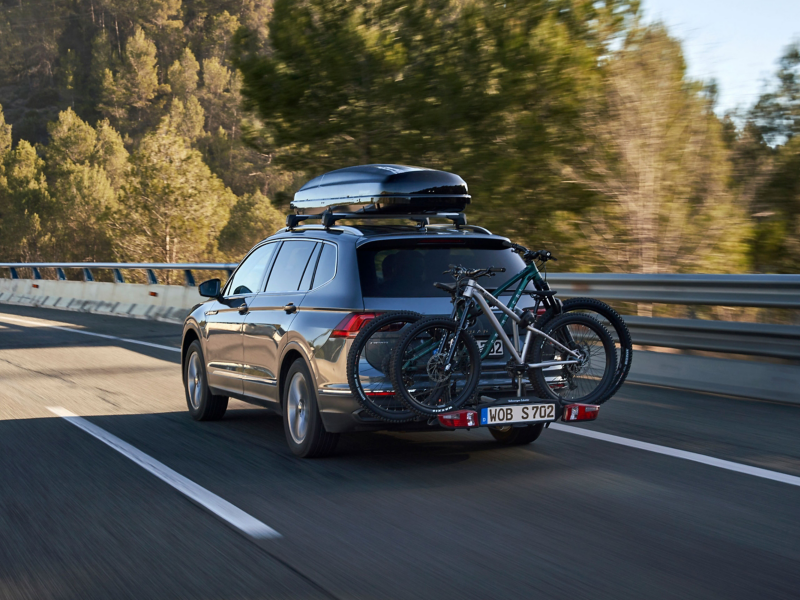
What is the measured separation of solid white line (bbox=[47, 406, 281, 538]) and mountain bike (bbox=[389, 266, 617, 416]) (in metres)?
1.26

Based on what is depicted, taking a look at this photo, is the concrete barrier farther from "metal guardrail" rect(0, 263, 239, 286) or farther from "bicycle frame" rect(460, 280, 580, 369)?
"bicycle frame" rect(460, 280, 580, 369)

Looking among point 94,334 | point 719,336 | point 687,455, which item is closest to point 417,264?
point 687,455

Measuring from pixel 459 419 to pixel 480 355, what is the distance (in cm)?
49

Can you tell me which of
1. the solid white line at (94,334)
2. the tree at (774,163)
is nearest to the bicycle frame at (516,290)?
the solid white line at (94,334)

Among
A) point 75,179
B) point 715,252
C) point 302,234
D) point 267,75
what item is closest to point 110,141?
point 75,179

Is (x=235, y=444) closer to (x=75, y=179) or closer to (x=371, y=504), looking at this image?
(x=371, y=504)

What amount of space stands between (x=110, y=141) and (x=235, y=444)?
107m

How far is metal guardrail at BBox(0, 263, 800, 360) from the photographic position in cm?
920

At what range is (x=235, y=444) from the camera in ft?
25.3

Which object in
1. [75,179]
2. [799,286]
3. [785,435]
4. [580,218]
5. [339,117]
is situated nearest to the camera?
[785,435]

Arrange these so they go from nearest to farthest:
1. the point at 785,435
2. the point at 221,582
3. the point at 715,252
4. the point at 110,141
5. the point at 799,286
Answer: the point at 221,582 < the point at 785,435 < the point at 799,286 < the point at 715,252 < the point at 110,141

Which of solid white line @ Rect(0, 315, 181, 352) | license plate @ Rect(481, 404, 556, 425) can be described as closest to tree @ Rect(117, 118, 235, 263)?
solid white line @ Rect(0, 315, 181, 352)

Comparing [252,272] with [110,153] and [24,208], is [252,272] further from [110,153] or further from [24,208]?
[110,153]

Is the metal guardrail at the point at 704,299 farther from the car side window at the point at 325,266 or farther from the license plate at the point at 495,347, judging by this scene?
the car side window at the point at 325,266
